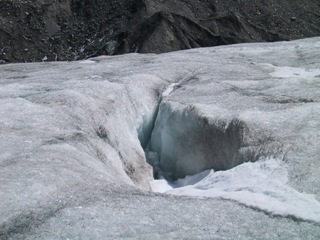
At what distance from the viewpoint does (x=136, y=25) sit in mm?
26984

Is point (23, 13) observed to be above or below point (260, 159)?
below

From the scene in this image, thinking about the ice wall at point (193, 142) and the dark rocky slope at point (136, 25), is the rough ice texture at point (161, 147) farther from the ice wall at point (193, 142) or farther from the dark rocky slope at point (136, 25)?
the dark rocky slope at point (136, 25)

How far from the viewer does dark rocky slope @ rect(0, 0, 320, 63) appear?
2580 cm

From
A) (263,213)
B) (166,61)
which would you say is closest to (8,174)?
(263,213)

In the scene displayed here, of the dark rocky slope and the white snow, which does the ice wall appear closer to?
the white snow

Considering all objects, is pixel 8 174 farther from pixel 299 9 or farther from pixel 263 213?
pixel 299 9

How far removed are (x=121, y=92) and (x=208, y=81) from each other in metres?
1.70

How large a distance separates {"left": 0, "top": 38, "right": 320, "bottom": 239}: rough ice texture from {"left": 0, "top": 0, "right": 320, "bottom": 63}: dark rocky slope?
14.9 m

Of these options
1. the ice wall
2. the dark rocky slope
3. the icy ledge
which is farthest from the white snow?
the dark rocky slope

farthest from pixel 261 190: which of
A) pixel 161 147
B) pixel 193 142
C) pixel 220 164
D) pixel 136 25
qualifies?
pixel 136 25

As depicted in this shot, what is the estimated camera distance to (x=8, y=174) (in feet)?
16.2

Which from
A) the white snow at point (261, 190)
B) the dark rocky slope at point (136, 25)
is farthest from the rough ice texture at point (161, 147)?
the dark rocky slope at point (136, 25)

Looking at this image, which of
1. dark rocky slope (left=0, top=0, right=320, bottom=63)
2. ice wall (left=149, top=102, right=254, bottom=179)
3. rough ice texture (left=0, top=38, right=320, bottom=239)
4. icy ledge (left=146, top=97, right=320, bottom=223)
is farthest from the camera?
dark rocky slope (left=0, top=0, right=320, bottom=63)

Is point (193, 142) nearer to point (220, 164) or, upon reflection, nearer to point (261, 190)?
point (220, 164)
